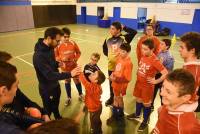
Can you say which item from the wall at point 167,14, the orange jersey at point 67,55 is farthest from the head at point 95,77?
the wall at point 167,14

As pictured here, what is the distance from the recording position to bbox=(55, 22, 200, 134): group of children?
5.80 feet

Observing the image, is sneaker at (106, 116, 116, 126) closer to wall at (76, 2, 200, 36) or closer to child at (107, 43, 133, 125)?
child at (107, 43, 133, 125)

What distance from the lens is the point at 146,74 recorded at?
335 cm

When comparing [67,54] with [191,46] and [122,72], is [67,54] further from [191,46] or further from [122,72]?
[191,46]

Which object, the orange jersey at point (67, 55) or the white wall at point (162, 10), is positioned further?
the white wall at point (162, 10)

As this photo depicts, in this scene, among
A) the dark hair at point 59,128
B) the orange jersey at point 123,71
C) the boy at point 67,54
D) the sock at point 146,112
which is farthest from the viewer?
the boy at point 67,54

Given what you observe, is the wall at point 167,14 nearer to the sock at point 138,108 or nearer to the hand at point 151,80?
the sock at point 138,108

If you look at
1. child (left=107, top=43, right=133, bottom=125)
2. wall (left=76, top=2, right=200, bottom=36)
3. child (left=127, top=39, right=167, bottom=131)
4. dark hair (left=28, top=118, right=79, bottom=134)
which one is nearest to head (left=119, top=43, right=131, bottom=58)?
child (left=107, top=43, right=133, bottom=125)

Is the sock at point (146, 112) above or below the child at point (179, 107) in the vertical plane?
below

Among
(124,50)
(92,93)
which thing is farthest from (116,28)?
(92,93)

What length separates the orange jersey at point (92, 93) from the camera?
3039 mm

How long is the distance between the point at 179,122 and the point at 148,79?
62.9 inches

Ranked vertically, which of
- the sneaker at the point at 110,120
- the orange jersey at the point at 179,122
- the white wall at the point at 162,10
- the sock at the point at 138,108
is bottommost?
the sneaker at the point at 110,120

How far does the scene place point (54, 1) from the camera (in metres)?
17.7
